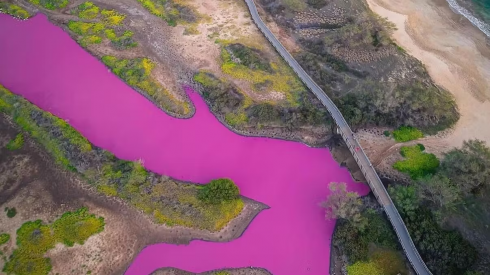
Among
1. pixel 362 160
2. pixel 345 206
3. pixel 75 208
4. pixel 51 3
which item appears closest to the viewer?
pixel 345 206

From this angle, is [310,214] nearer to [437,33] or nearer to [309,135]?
[309,135]

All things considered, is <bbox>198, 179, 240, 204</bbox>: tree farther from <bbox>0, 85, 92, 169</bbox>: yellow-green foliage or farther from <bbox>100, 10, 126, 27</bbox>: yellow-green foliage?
<bbox>100, 10, 126, 27</bbox>: yellow-green foliage

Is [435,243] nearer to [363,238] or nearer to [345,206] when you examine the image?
[363,238]

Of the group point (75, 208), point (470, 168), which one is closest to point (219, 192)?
point (75, 208)

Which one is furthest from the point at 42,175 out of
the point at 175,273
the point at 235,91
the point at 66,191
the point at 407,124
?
the point at 407,124

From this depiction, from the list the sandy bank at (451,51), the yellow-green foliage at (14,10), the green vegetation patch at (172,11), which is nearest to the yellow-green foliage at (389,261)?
the sandy bank at (451,51)

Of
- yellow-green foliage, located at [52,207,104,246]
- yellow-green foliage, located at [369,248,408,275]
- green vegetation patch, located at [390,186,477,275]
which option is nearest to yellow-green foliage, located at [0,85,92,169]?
yellow-green foliage, located at [52,207,104,246]
